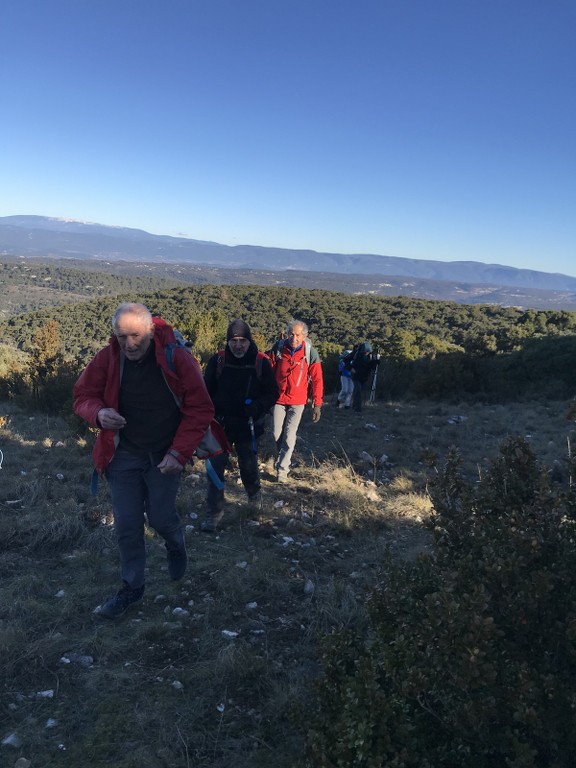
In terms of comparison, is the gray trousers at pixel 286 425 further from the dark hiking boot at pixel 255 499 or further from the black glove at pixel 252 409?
the black glove at pixel 252 409

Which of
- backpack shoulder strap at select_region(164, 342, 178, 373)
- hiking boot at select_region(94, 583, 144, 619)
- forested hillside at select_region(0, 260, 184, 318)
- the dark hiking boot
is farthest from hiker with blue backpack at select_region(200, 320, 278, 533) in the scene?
forested hillside at select_region(0, 260, 184, 318)

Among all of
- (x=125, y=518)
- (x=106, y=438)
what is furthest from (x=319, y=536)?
(x=106, y=438)

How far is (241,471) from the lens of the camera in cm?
482

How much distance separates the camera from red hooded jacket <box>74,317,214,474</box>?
2.96m

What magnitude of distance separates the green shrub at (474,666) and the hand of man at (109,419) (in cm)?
158

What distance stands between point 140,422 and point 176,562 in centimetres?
102

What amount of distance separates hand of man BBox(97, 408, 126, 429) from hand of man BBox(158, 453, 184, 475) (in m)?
0.30

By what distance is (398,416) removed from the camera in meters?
10.4

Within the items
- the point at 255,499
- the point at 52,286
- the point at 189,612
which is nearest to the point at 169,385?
the point at 189,612

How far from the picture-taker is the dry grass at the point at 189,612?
87.1 inches

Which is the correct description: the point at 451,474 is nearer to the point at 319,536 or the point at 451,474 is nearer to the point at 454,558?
the point at 454,558

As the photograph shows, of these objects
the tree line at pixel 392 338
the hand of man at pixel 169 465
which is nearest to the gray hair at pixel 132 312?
the hand of man at pixel 169 465

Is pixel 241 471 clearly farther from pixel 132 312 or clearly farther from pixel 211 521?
pixel 132 312

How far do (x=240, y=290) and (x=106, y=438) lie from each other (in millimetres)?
50160
